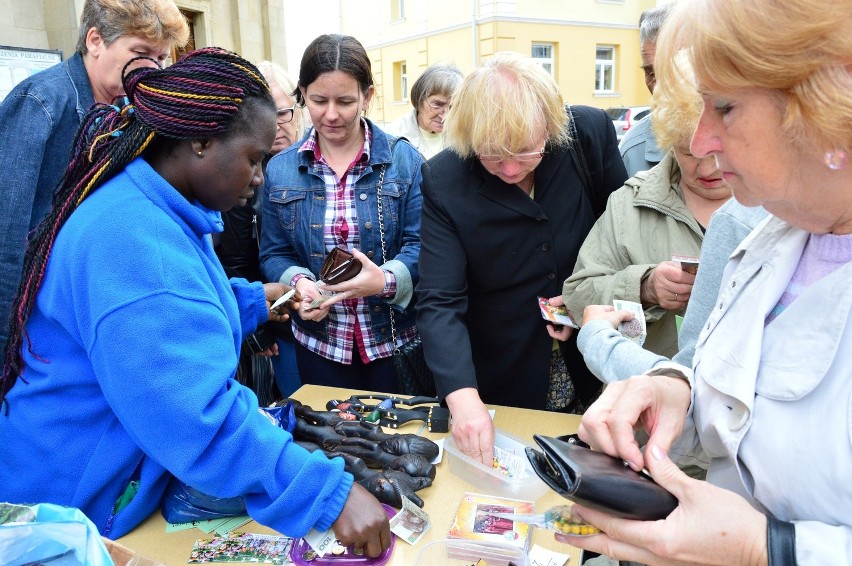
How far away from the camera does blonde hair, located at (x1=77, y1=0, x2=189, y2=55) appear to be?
7.20ft

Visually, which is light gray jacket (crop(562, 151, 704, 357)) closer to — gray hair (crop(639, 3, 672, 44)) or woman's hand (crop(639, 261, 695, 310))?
woman's hand (crop(639, 261, 695, 310))

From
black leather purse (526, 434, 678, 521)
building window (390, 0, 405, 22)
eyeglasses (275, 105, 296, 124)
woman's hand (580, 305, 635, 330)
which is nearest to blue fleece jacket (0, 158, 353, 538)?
black leather purse (526, 434, 678, 521)

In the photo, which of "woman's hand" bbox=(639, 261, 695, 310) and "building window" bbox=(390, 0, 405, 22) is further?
"building window" bbox=(390, 0, 405, 22)

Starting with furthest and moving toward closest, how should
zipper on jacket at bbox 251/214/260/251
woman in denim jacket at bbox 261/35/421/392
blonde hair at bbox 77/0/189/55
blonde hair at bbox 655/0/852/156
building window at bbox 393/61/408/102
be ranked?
1. building window at bbox 393/61/408/102
2. zipper on jacket at bbox 251/214/260/251
3. woman in denim jacket at bbox 261/35/421/392
4. blonde hair at bbox 77/0/189/55
5. blonde hair at bbox 655/0/852/156

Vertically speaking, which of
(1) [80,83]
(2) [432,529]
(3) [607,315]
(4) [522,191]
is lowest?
(2) [432,529]

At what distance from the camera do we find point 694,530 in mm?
845

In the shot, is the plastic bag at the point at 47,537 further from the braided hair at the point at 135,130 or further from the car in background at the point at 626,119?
the car in background at the point at 626,119

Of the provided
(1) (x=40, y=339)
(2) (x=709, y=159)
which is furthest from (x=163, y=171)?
(2) (x=709, y=159)

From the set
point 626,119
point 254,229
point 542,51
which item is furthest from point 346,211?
point 542,51

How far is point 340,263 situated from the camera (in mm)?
2252

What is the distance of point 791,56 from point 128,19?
2.26 m

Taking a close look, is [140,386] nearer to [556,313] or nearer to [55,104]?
[556,313]

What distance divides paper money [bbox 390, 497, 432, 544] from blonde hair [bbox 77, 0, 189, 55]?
1979 millimetres

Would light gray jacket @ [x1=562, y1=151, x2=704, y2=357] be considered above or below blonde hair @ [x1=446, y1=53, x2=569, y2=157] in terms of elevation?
below
